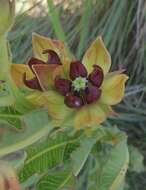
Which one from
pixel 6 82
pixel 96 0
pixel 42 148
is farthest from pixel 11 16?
pixel 96 0

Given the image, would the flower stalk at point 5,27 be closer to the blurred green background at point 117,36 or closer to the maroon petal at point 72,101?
the maroon petal at point 72,101

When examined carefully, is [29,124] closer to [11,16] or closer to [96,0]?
[11,16]

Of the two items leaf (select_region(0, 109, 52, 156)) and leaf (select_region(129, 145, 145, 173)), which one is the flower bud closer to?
leaf (select_region(0, 109, 52, 156))

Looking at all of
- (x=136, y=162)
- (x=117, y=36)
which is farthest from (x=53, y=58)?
(x=117, y=36)

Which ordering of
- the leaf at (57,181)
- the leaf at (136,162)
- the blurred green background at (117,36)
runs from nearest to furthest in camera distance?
the leaf at (57,181)
the leaf at (136,162)
the blurred green background at (117,36)

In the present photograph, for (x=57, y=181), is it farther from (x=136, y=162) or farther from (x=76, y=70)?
(x=136, y=162)

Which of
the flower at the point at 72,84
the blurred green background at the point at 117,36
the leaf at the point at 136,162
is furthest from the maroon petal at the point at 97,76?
the blurred green background at the point at 117,36
